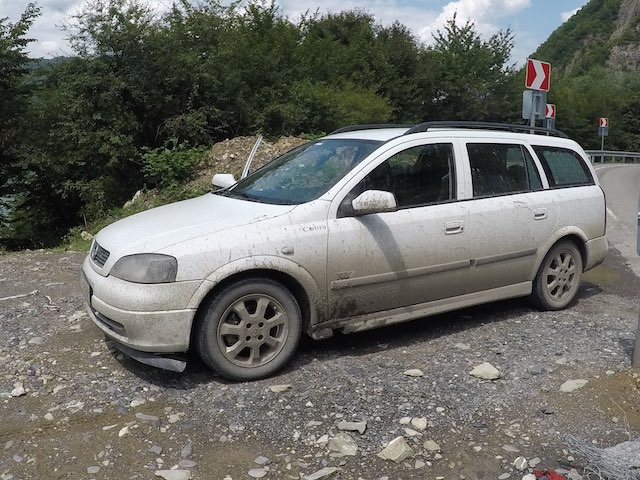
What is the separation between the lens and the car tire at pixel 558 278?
6.03 meters

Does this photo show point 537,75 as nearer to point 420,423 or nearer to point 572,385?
point 572,385

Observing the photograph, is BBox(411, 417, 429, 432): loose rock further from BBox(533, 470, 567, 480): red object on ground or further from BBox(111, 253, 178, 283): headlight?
BBox(111, 253, 178, 283): headlight

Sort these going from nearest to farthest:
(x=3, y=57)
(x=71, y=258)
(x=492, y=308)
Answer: (x=492, y=308)
(x=71, y=258)
(x=3, y=57)

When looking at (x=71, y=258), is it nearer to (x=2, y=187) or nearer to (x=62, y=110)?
(x=62, y=110)

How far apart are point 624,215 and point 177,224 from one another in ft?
39.5

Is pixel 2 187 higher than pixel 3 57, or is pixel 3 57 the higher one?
pixel 3 57

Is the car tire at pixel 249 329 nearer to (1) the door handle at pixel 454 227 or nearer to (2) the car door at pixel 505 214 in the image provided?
(1) the door handle at pixel 454 227

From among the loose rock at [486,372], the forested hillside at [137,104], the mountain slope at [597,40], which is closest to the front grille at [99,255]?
the loose rock at [486,372]

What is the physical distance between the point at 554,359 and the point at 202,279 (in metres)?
2.72

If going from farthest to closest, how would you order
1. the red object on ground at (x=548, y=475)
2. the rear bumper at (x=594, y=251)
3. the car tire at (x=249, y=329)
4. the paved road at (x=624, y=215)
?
the paved road at (x=624, y=215) < the rear bumper at (x=594, y=251) < the car tire at (x=249, y=329) < the red object on ground at (x=548, y=475)

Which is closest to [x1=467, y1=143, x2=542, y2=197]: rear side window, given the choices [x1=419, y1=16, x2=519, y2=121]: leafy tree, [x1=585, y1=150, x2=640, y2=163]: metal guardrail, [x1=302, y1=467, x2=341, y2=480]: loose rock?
[x1=302, y1=467, x2=341, y2=480]: loose rock

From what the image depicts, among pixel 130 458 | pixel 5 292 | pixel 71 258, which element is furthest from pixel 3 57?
pixel 130 458

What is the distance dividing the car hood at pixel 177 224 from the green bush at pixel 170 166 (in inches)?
335

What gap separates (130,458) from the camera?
352 centimetres
